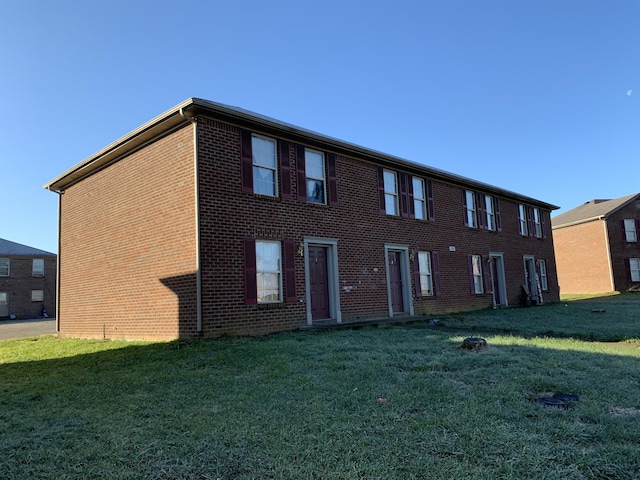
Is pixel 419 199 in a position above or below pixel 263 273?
above

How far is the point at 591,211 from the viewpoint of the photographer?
31875 millimetres

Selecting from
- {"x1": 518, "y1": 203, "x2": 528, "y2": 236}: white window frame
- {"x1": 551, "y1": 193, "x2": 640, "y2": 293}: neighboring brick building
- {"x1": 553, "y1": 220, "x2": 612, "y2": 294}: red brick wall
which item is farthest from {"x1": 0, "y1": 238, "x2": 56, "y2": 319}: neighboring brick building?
{"x1": 551, "y1": 193, "x2": 640, "y2": 293}: neighboring brick building

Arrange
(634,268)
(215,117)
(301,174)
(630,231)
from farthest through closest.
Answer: (630,231), (634,268), (301,174), (215,117)

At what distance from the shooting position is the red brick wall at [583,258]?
29891 millimetres

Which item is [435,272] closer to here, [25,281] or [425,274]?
[425,274]

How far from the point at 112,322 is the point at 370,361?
800 cm

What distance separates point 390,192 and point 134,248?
7.70 metres

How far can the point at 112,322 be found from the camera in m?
11.4

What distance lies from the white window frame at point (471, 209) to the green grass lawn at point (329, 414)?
33.1ft

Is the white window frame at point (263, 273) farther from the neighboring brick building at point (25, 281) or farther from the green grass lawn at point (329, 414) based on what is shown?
the neighboring brick building at point (25, 281)

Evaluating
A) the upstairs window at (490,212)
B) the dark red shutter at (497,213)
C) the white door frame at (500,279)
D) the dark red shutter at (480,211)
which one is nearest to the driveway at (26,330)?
the dark red shutter at (480,211)

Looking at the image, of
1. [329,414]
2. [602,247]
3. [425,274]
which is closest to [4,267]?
[425,274]

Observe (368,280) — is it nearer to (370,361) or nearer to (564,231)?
(370,361)

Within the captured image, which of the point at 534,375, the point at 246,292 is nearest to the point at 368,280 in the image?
the point at 246,292
